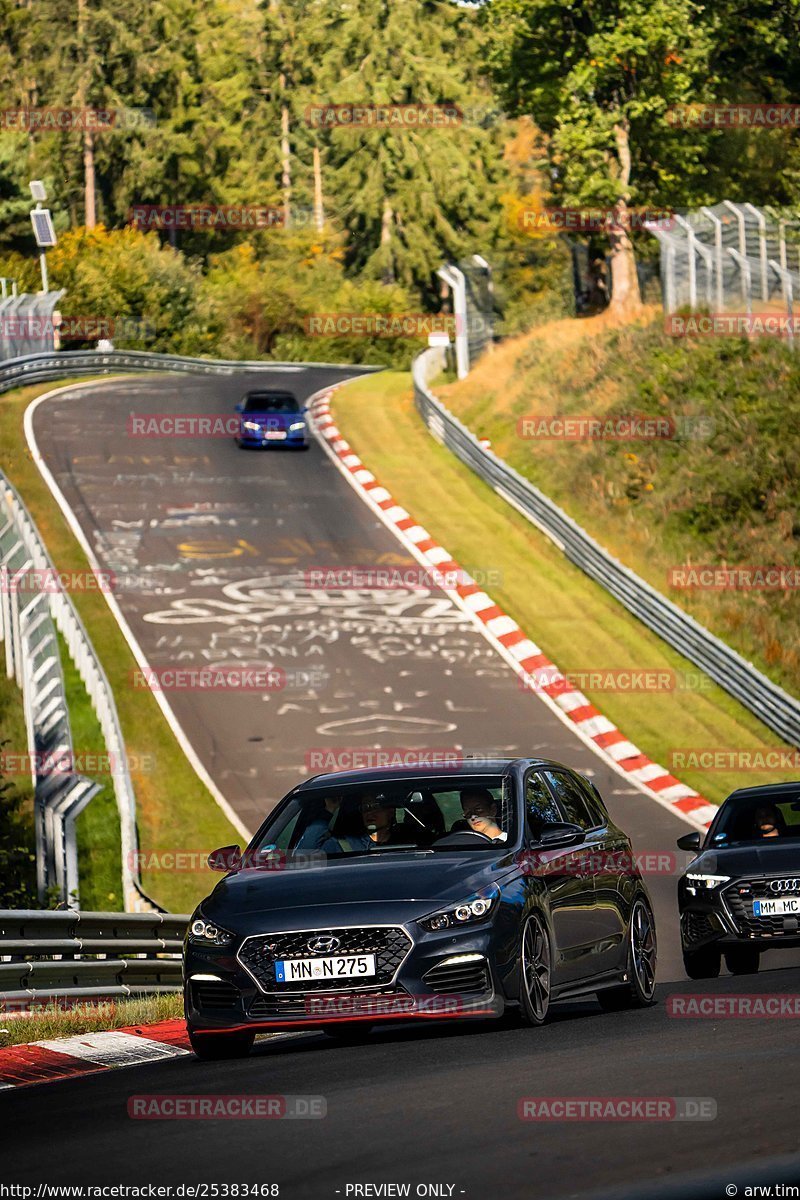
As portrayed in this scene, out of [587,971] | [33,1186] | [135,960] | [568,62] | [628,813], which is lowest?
[628,813]

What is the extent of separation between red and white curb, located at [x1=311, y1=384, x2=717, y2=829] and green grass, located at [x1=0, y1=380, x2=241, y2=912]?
18.3ft

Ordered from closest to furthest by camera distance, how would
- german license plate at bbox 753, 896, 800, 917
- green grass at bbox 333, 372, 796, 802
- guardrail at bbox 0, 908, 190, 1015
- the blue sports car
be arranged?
guardrail at bbox 0, 908, 190, 1015
german license plate at bbox 753, 896, 800, 917
green grass at bbox 333, 372, 796, 802
the blue sports car

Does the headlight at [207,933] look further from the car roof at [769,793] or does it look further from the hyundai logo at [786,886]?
the car roof at [769,793]

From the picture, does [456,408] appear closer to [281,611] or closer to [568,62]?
[568,62]

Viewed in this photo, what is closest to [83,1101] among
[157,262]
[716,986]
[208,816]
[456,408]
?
[716,986]

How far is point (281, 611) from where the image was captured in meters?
31.5

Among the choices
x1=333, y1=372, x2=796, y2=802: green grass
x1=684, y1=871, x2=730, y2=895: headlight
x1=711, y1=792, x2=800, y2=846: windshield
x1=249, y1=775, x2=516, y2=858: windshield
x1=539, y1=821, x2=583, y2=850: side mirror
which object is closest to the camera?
x1=249, y1=775, x2=516, y2=858: windshield

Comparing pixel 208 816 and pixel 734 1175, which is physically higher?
pixel 734 1175

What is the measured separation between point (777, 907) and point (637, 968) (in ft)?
8.67

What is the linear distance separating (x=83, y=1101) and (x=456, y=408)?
128ft

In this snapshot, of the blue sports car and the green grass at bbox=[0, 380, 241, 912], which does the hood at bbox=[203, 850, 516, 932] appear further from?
the blue sports car

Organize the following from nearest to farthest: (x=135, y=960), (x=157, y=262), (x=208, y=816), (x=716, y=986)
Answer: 1. (x=716, y=986)
2. (x=135, y=960)
3. (x=208, y=816)
4. (x=157, y=262)

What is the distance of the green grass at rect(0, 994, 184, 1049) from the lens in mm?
11055

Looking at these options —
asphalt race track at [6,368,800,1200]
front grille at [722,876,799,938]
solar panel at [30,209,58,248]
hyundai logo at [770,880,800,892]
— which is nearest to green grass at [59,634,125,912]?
asphalt race track at [6,368,800,1200]
